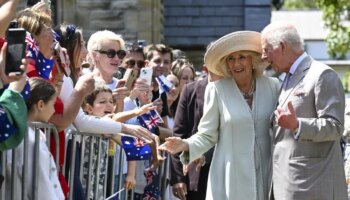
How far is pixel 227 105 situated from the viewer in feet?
28.1

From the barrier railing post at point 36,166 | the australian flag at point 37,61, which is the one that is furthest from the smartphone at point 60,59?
the barrier railing post at point 36,166

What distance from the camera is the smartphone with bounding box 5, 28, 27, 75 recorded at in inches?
257

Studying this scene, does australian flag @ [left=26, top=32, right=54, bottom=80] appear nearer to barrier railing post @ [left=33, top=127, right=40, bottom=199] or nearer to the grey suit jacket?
barrier railing post @ [left=33, top=127, right=40, bottom=199]

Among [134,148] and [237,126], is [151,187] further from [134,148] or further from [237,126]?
[237,126]

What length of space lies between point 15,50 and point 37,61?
47.8 inches

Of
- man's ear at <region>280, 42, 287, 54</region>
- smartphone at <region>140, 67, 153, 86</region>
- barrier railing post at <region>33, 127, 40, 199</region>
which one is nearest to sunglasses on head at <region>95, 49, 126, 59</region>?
smartphone at <region>140, 67, 153, 86</region>

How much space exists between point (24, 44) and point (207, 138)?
2.32 meters

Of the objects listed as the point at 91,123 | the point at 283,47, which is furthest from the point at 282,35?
the point at 91,123

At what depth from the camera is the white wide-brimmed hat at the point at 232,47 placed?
8625mm

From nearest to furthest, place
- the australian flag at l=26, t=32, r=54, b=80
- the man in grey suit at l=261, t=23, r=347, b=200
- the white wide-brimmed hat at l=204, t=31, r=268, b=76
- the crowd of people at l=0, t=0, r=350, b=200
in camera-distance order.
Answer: the crowd of people at l=0, t=0, r=350, b=200 → the australian flag at l=26, t=32, r=54, b=80 → the man in grey suit at l=261, t=23, r=347, b=200 → the white wide-brimmed hat at l=204, t=31, r=268, b=76

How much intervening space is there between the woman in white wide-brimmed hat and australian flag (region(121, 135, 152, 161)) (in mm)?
807

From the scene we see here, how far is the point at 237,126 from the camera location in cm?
848

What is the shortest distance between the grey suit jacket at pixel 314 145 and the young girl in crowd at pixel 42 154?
5.78 feet

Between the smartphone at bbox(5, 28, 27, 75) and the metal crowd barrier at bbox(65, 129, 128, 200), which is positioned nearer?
the smartphone at bbox(5, 28, 27, 75)
